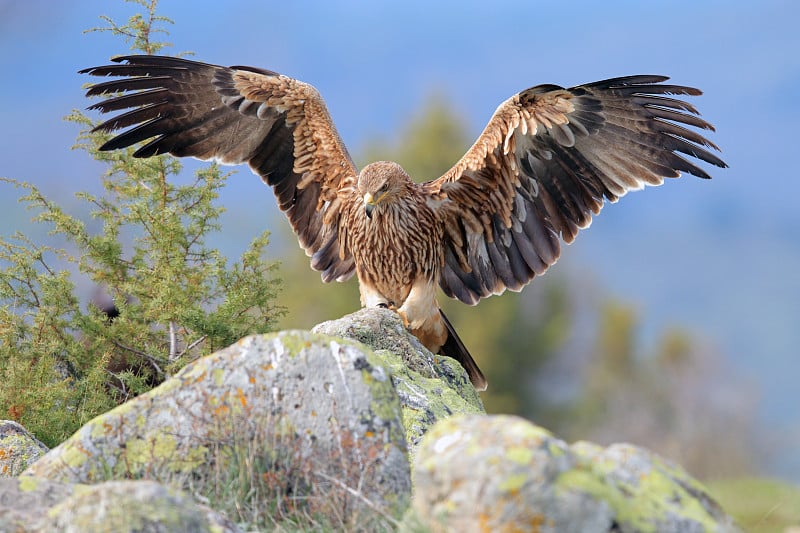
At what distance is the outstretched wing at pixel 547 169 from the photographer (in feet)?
26.8

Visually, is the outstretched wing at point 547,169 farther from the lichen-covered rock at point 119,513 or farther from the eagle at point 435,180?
the lichen-covered rock at point 119,513

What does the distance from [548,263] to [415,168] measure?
25043mm

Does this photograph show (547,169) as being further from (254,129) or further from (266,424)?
(266,424)

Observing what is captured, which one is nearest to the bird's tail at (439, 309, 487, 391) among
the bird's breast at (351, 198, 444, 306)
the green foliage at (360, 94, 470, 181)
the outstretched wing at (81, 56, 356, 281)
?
the bird's breast at (351, 198, 444, 306)

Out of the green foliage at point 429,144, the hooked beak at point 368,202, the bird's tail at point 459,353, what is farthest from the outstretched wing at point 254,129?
the green foliage at point 429,144

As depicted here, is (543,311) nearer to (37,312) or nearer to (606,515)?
(37,312)

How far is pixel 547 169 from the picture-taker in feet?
28.9

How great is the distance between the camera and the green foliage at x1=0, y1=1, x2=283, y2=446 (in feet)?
25.8

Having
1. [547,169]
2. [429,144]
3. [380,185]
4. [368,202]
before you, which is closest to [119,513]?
[368,202]

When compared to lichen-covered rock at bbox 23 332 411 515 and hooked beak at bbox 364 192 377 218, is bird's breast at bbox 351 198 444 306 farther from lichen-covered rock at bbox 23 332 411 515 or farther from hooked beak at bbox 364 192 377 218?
lichen-covered rock at bbox 23 332 411 515

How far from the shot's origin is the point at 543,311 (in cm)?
3391

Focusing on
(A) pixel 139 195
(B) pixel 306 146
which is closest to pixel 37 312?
(A) pixel 139 195

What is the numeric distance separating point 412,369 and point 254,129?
126 inches

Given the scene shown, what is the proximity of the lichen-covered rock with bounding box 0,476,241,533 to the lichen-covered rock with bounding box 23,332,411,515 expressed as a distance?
64 centimetres
